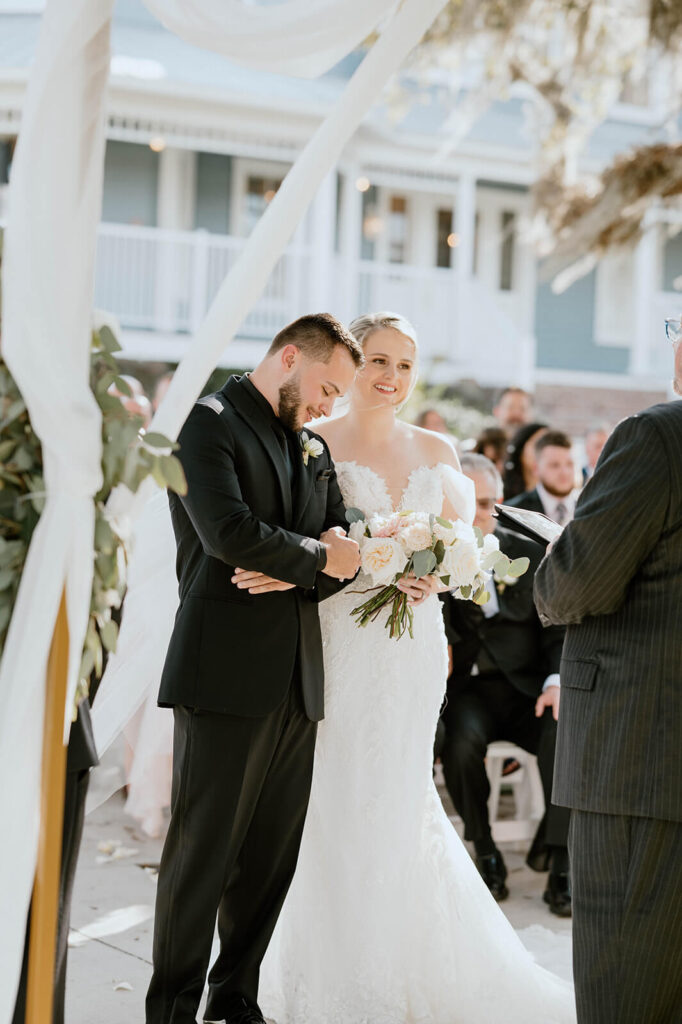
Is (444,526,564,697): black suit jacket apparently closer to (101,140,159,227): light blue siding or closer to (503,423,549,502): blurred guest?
(503,423,549,502): blurred guest

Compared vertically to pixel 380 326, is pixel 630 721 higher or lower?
lower

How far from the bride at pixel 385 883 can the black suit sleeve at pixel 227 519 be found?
1.99 ft

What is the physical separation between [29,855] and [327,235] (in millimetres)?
15369

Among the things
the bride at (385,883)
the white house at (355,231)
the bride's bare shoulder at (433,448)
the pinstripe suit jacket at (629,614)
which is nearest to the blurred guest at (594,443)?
the bride's bare shoulder at (433,448)

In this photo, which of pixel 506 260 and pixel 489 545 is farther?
pixel 506 260

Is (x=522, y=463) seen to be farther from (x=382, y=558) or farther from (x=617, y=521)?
(x=617, y=521)

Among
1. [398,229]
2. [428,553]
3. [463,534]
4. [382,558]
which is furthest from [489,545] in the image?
[398,229]

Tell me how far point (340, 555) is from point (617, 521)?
39.3 inches

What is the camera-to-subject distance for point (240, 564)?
11.6 feet

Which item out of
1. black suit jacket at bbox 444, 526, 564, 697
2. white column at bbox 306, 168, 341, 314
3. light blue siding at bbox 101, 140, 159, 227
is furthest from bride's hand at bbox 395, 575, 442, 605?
light blue siding at bbox 101, 140, 159, 227

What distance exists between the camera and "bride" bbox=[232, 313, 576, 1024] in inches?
163

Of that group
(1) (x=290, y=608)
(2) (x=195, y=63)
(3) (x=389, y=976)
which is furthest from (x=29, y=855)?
(2) (x=195, y=63)

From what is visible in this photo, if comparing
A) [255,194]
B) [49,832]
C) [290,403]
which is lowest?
[49,832]

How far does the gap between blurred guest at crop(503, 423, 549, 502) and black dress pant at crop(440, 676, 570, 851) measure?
2.27 meters
